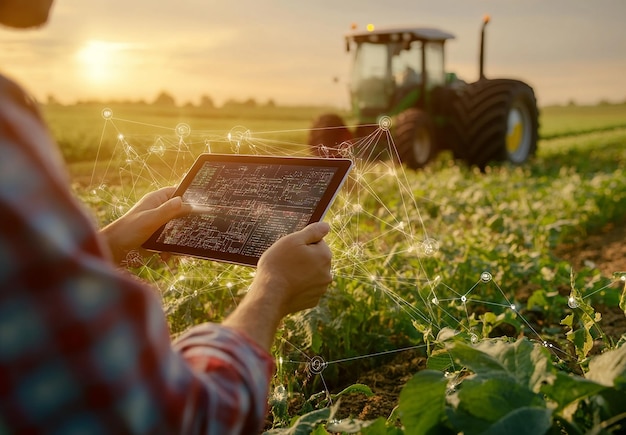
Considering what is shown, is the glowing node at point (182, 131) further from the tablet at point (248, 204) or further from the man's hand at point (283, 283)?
the man's hand at point (283, 283)

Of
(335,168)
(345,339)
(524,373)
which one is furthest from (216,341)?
(345,339)

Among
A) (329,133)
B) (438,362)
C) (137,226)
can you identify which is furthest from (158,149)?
(329,133)

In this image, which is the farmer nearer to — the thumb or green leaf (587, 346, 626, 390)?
the thumb

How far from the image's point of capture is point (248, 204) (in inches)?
74.7

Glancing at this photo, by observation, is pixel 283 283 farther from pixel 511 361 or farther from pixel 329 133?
pixel 329 133

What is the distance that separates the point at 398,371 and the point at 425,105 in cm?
904

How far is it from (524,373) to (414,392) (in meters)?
0.24

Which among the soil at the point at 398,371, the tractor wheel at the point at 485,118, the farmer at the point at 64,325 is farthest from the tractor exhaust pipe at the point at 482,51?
the farmer at the point at 64,325

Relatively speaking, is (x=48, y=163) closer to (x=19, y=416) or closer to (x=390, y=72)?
(x=19, y=416)

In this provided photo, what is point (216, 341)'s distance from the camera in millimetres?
1106

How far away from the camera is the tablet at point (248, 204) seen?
175cm

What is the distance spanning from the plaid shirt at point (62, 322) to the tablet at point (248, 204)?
794 mm

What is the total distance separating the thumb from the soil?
694mm

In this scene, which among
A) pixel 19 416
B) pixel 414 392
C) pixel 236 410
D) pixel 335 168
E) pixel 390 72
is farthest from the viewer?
pixel 390 72
